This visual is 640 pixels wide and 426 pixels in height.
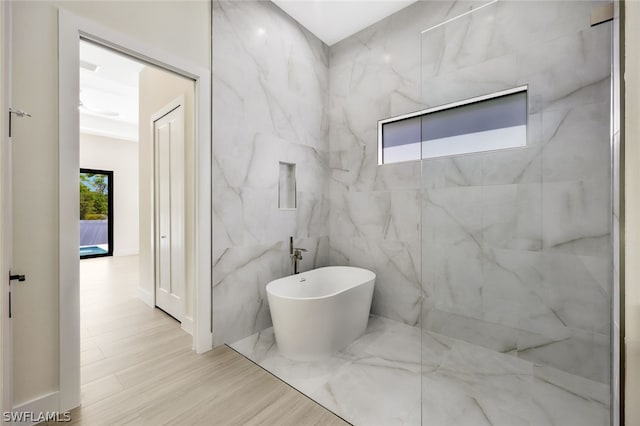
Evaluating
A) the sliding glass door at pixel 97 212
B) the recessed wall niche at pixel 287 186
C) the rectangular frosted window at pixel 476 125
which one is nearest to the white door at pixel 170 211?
the recessed wall niche at pixel 287 186

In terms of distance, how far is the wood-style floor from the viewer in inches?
58.1

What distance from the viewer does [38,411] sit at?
142 centimetres

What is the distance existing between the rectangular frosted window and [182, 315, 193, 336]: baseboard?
95.2 inches

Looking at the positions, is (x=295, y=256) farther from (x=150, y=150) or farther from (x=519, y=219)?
(x=150, y=150)

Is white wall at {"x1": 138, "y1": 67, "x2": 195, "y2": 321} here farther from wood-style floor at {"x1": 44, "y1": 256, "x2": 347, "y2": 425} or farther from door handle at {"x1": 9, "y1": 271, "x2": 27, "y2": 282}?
door handle at {"x1": 9, "y1": 271, "x2": 27, "y2": 282}

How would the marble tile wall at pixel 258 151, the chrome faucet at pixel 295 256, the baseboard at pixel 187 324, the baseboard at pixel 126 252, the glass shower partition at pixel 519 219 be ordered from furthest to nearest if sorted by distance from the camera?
the baseboard at pixel 126 252
the chrome faucet at pixel 295 256
the baseboard at pixel 187 324
the marble tile wall at pixel 258 151
the glass shower partition at pixel 519 219

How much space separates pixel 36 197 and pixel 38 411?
3.71ft

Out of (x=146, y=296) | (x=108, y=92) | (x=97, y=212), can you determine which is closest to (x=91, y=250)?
(x=97, y=212)

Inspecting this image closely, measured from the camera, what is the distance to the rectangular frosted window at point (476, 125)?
138 cm

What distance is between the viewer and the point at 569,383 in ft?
4.14

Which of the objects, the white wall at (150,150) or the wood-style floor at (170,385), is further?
the white wall at (150,150)

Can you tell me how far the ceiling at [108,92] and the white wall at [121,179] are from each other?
A: 0.28 m

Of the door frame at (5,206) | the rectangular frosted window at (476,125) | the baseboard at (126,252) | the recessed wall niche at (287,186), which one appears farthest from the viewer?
the baseboard at (126,252)

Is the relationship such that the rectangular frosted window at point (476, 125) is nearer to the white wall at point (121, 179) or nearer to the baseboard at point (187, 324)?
the baseboard at point (187, 324)
